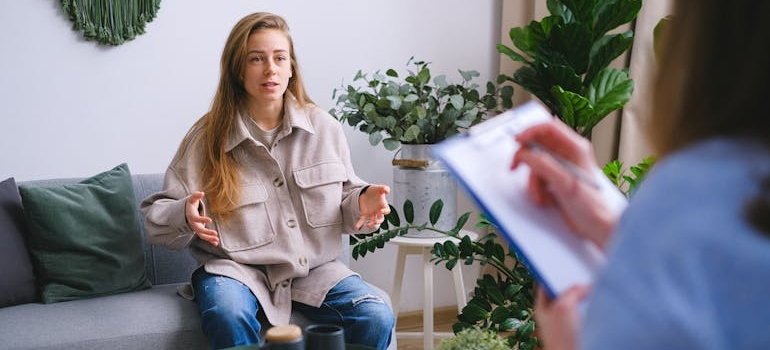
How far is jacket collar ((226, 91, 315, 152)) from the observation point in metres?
2.30

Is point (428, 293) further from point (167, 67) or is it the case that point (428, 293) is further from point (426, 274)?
point (167, 67)

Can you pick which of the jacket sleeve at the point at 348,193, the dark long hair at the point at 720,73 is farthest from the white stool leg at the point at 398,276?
the dark long hair at the point at 720,73

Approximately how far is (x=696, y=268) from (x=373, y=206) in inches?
72.0

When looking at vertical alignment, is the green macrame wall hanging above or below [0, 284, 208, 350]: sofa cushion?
above

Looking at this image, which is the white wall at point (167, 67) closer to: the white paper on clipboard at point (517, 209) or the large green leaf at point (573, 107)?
the large green leaf at point (573, 107)

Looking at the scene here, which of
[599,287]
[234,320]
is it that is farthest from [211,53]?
[599,287]

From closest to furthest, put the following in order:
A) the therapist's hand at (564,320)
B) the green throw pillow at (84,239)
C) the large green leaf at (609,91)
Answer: the therapist's hand at (564,320)
the green throw pillow at (84,239)
the large green leaf at (609,91)

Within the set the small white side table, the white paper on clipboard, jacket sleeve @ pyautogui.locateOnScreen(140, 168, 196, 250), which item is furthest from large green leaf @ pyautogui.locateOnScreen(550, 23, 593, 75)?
the white paper on clipboard

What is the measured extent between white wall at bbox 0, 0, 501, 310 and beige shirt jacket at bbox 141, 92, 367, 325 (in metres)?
0.56

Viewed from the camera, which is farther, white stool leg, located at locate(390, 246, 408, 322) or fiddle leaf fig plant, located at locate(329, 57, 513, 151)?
white stool leg, located at locate(390, 246, 408, 322)

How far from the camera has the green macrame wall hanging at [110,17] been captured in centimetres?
263

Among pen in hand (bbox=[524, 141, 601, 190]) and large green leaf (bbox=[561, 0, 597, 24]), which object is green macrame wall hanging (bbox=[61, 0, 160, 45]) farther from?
pen in hand (bbox=[524, 141, 601, 190])

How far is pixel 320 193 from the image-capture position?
2348 millimetres

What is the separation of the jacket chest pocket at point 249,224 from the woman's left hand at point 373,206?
257 mm
